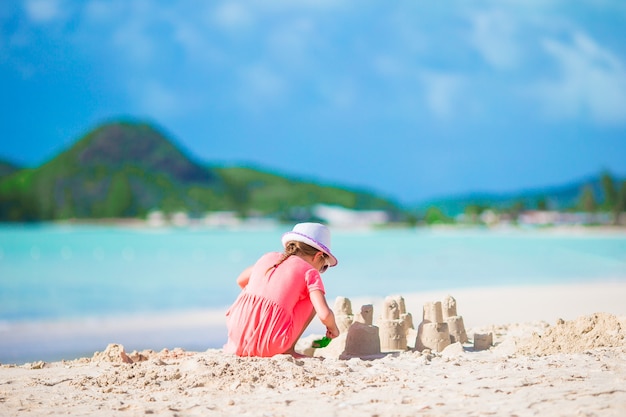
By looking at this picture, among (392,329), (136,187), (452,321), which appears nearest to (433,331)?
(392,329)

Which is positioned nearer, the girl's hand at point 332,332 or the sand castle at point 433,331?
the girl's hand at point 332,332

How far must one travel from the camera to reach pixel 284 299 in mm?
5359

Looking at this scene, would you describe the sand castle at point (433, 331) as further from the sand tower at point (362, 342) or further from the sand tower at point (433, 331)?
the sand tower at point (362, 342)

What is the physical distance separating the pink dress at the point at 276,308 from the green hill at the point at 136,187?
121m

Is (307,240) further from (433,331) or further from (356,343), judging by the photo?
(433,331)

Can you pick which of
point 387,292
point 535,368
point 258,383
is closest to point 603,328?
point 535,368

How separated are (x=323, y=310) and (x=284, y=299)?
29 cm

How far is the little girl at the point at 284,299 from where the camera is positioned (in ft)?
17.6

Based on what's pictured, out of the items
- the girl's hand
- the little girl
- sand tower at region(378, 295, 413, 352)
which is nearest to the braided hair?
the little girl

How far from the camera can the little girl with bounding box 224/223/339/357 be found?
5.36 m

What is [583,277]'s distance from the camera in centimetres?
2158

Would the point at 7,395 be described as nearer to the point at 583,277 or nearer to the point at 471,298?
the point at 471,298

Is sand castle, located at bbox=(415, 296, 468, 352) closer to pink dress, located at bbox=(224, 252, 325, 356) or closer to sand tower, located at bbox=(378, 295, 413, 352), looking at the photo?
sand tower, located at bbox=(378, 295, 413, 352)

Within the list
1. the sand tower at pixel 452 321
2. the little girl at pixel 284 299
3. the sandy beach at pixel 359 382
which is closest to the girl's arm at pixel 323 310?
the little girl at pixel 284 299
